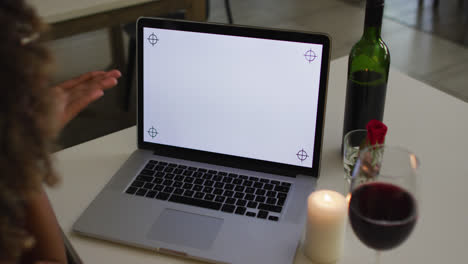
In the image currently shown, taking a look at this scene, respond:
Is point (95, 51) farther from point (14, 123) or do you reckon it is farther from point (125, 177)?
point (14, 123)

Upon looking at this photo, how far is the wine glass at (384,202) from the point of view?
2.10 ft

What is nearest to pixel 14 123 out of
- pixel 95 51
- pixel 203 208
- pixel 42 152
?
pixel 42 152

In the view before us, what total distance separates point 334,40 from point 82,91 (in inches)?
105

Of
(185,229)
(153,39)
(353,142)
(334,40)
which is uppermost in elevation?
(153,39)

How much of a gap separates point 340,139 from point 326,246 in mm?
362

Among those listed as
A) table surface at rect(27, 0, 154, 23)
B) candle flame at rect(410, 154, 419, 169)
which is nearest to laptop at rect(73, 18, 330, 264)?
candle flame at rect(410, 154, 419, 169)

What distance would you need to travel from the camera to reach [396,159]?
Answer: 2.28ft

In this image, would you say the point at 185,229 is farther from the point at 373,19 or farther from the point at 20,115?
the point at 373,19

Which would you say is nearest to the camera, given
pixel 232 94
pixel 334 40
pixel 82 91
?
pixel 82 91

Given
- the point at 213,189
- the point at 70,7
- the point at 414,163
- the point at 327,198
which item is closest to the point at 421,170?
the point at 414,163

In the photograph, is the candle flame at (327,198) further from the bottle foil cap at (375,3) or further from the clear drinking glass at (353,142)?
the bottle foil cap at (375,3)

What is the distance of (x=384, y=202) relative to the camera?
25.6 inches

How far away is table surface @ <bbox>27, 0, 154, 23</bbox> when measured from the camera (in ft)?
6.02

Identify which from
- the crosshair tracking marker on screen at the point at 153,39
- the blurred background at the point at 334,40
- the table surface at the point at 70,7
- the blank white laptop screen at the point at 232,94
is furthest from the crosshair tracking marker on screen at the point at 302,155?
the blurred background at the point at 334,40
